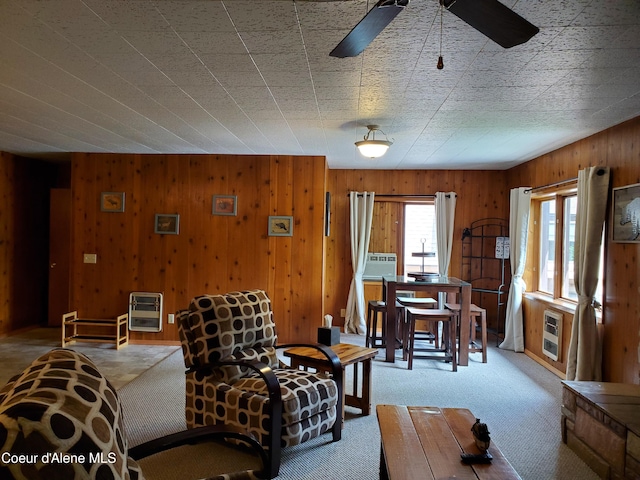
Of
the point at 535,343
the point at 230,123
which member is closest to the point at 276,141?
the point at 230,123

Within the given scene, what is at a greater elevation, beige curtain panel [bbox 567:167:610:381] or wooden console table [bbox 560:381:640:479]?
beige curtain panel [bbox 567:167:610:381]

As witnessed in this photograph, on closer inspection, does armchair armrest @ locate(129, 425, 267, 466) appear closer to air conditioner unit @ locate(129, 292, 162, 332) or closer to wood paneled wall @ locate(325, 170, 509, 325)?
air conditioner unit @ locate(129, 292, 162, 332)

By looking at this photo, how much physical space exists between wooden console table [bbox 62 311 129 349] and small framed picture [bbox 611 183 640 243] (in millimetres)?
5271

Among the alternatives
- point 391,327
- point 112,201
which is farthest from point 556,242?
point 112,201

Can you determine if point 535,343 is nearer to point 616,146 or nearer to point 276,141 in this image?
point 616,146

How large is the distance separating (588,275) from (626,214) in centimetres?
62

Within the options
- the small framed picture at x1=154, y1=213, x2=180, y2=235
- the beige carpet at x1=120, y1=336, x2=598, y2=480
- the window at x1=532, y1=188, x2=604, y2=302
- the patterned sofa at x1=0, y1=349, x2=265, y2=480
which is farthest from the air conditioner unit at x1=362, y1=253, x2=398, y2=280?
the patterned sofa at x1=0, y1=349, x2=265, y2=480

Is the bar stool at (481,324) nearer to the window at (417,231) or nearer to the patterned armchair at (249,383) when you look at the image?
the window at (417,231)

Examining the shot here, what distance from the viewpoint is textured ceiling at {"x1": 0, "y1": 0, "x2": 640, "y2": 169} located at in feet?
6.15

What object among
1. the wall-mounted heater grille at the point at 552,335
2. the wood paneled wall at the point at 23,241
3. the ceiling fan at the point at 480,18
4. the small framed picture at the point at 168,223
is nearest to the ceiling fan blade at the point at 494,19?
the ceiling fan at the point at 480,18

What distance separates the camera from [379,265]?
6.34 m

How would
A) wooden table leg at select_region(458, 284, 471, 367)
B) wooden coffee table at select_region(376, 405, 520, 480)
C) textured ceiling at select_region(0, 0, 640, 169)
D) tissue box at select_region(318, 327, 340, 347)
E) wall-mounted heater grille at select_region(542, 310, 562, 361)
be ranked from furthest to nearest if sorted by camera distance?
wooden table leg at select_region(458, 284, 471, 367) → wall-mounted heater grille at select_region(542, 310, 562, 361) → tissue box at select_region(318, 327, 340, 347) → textured ceiling at select_region(0, 0, 640, 169) → wooden coffee table at select_region(376, 405, 520, 480)

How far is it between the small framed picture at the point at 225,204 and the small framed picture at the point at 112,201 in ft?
3.99

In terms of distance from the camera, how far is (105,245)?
17.6 ft
